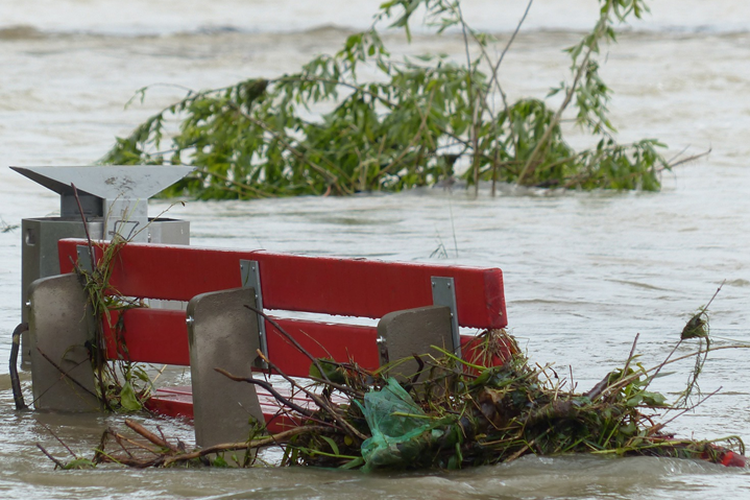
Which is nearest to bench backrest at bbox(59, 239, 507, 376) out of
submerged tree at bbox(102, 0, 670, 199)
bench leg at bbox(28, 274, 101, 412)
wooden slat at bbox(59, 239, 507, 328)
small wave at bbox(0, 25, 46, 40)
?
wooden slat at bbox(59, 239, 507, 328)

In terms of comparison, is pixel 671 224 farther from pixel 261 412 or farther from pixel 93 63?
pixel 93 63

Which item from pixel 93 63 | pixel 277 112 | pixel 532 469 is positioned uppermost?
pixel 93 63

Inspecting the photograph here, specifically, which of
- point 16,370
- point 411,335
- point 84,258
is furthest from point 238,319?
point 16,370

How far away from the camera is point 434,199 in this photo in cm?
1305

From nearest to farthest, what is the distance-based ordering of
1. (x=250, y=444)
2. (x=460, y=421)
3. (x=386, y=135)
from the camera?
(x=460, y=421), (x=250, y=444), (x=386, y=135)

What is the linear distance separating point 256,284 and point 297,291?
17 centimetres

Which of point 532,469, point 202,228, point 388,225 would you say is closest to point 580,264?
point 388,225

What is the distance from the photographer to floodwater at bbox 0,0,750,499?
332 centimetres

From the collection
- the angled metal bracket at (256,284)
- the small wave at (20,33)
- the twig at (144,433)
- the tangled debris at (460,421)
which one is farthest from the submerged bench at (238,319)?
the small wave at (20,33)

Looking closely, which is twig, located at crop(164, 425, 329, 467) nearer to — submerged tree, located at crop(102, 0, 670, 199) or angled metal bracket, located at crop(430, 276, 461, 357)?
angled metal bracket, located at crop(430, 276, 461, 357)

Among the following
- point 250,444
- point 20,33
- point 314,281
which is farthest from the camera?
point 20,33

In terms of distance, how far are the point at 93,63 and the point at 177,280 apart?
2414cm

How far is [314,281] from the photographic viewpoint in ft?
12.5

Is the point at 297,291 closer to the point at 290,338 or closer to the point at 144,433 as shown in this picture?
the point at 290,338
